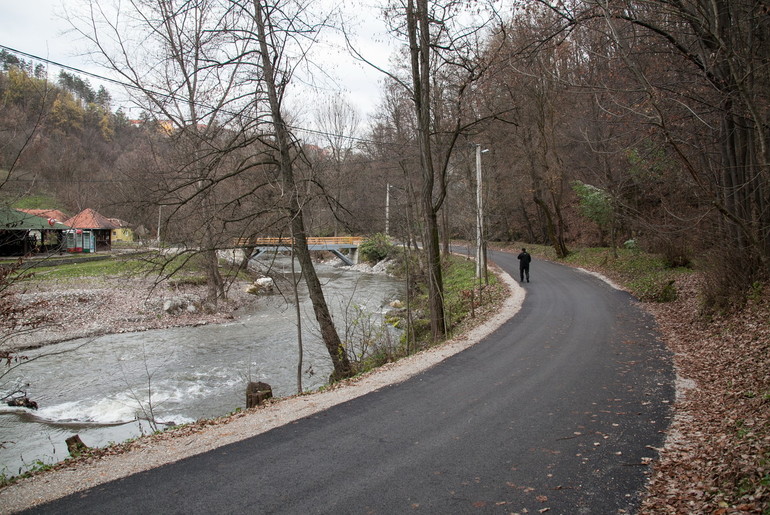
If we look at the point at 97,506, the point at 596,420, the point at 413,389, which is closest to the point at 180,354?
the point at 413,389

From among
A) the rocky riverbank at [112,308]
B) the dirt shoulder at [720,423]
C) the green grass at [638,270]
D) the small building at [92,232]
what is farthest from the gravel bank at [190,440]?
the small building at [92,232]

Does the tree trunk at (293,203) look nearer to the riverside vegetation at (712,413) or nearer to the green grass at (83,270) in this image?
the riverside vegetation at (712,413)

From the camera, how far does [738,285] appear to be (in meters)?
11.2

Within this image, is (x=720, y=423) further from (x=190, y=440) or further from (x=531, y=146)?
(x=531, y=146)

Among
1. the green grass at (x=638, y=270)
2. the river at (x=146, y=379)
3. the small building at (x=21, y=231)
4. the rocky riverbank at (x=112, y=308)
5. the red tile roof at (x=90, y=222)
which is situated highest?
the red tile roof at (x=90, y=222)

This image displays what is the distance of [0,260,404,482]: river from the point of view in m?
10.1

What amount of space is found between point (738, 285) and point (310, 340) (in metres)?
12.6

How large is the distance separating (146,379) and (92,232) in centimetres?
3230

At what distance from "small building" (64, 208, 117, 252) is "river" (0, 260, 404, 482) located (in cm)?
2440

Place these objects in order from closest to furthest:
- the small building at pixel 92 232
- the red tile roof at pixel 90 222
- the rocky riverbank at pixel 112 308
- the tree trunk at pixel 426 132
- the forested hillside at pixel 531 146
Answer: the forested hillside at pixel 531 146, the tree trunk at pixel 426 132, the rocky riverbank at pixel 112 308, the red tile roof at pixel 90 222, the small building at pixel 92 232

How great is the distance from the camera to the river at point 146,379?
33.2 ft

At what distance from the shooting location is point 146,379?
45.3 ft

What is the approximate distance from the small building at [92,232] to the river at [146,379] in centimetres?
2440

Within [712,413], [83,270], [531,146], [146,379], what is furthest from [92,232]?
[712,413]
